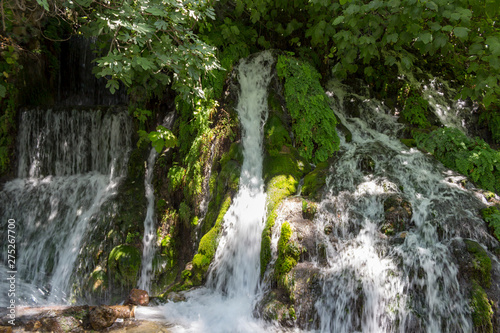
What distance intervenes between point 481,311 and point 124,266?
18.4 ft

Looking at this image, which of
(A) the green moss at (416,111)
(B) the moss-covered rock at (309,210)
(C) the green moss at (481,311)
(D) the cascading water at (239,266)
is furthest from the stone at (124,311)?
(A) the green moss at (416,111)

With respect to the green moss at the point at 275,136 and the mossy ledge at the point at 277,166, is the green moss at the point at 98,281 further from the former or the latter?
the green moss at the point at 275,136

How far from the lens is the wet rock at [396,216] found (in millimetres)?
5074

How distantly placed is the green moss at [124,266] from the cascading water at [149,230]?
0.17 meters

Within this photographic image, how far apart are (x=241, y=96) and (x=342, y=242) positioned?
12.6 ft

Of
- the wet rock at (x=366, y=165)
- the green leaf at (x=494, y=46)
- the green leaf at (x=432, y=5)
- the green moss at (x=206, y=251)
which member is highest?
the green leaf at (x=432, y=5)

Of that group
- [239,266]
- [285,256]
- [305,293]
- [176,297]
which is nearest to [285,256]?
[285,256]

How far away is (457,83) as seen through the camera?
8961mm

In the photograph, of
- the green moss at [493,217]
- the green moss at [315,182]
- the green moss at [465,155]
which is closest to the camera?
the green moss at [493,217]

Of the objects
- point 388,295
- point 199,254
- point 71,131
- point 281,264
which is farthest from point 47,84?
point 388,295

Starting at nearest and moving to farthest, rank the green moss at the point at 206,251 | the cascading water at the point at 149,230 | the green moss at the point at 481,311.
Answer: the green moss at the point at 481,311 < the green moss at the point at 206,251 < the cascading water at the point at 149,230

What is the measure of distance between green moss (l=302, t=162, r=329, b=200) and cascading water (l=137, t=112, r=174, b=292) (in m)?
3.35

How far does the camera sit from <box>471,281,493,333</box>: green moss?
388cm

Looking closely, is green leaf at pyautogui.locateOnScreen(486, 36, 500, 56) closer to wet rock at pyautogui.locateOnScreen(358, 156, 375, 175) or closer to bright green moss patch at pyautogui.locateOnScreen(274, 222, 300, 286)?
wet rock at pyautogui.locateOnScreen(358, 156, 375, 175)
